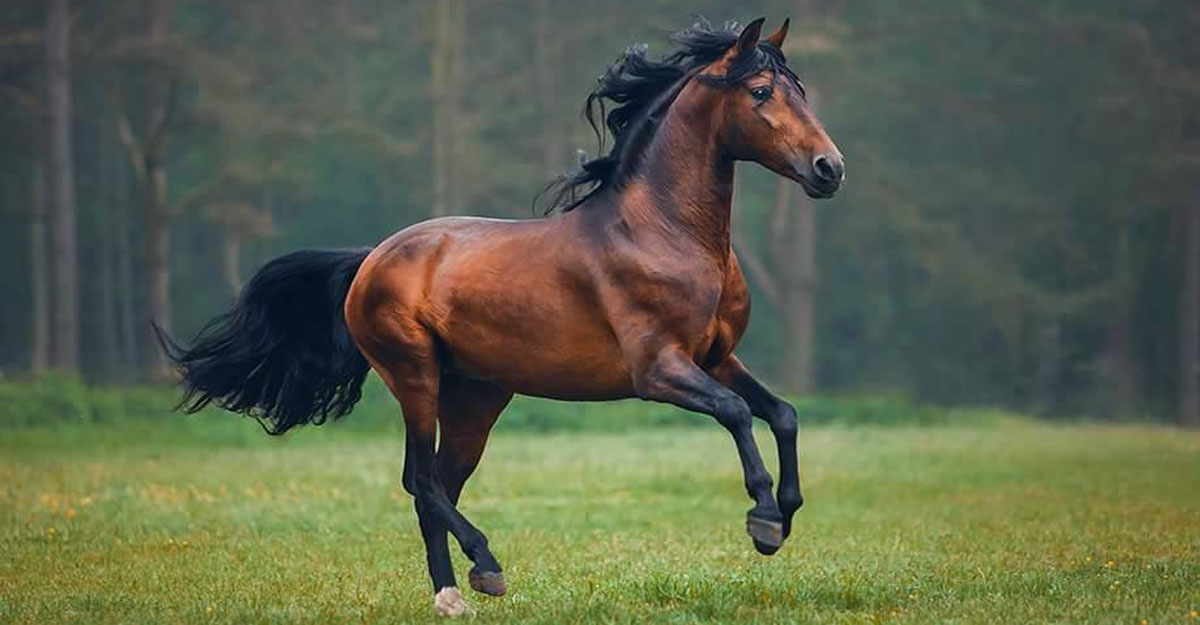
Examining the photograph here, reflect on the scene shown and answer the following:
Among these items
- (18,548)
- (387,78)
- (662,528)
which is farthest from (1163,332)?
(18,548)

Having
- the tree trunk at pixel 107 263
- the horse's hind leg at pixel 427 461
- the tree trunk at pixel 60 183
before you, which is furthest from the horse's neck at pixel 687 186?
the tree trunk at pixel 107 263

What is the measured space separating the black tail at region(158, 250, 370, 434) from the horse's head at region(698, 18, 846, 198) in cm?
265

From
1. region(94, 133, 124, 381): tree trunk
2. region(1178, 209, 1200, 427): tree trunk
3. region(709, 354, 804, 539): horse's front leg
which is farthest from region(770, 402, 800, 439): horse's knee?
region(94, 133, 124, 381): tree trunk

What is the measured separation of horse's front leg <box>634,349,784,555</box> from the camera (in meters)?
7.93

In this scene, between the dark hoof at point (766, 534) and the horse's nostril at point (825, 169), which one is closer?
the dark hoof at point (766, 534)

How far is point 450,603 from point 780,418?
1852 mm

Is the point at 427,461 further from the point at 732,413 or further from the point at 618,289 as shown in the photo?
the point at 732,413

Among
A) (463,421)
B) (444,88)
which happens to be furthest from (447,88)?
(463,421)

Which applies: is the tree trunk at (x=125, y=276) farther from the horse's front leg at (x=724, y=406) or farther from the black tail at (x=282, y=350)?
the horse's front leg at (x=724, y=406)

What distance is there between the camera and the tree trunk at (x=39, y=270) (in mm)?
41031

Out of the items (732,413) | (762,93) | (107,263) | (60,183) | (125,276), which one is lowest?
(125,276)

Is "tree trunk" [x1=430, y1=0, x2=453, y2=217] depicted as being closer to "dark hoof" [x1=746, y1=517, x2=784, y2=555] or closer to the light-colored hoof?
the light-colored hoof

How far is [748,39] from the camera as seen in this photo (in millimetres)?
8602

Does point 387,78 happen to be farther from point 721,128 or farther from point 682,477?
point 721,128
